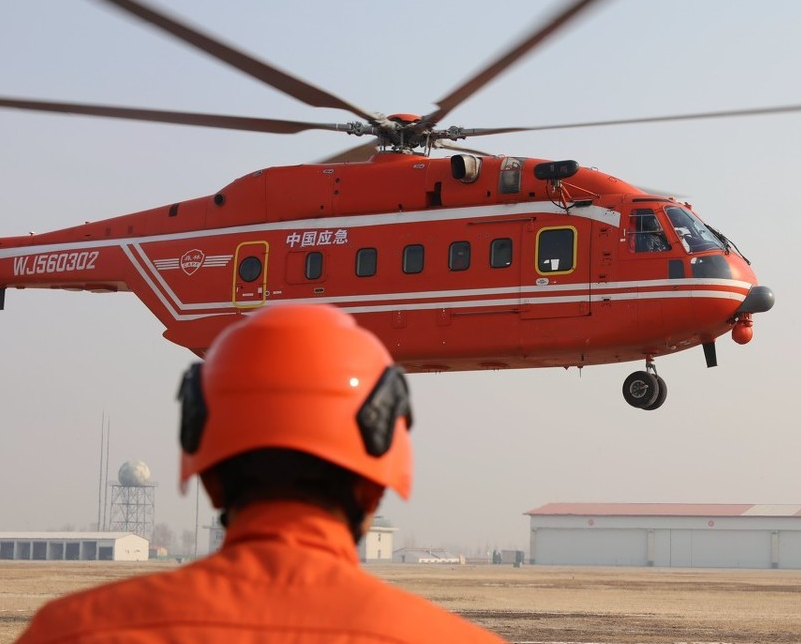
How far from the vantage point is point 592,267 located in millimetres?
18109

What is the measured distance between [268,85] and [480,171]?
451 centimetres

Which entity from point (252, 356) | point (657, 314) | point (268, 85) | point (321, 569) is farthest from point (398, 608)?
point (657, 314)

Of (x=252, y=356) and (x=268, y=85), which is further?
(x=268, y=85)

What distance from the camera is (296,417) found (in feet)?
7.07

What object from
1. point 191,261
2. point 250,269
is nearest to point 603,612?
point 250,269

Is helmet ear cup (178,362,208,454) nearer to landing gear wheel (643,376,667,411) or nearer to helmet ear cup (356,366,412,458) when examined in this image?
helmet ear cup (356,366,412,458)

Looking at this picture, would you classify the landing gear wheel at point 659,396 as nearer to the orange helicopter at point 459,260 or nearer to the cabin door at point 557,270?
the orange helicopter at point 459,260

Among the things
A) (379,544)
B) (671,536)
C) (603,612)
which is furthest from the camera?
(379,544)

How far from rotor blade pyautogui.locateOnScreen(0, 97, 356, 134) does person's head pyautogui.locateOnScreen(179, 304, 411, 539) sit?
12.7 metres

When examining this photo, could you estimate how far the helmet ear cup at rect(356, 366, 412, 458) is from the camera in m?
2.21

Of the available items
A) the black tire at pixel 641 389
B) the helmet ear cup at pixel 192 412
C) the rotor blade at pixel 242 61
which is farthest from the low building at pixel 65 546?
the helmet ear cup at pixel 192 412

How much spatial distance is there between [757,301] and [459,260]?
4398mm

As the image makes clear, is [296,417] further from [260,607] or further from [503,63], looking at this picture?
[503,63]

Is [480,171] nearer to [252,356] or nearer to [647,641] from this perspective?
[647,641]
